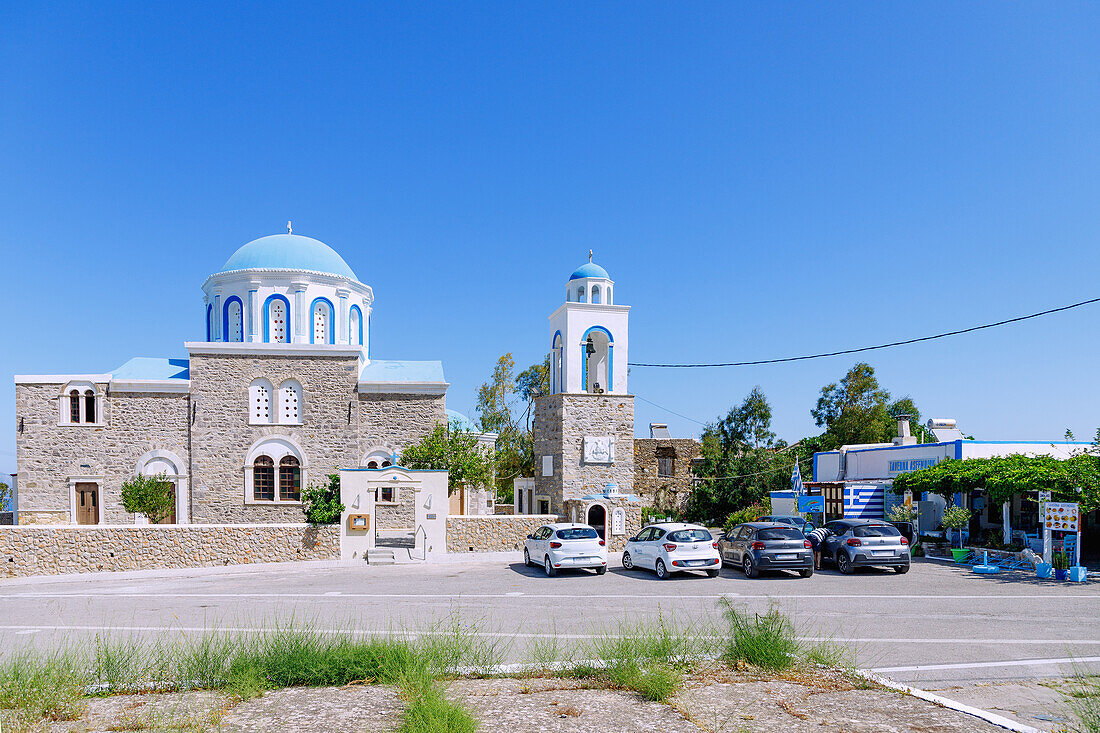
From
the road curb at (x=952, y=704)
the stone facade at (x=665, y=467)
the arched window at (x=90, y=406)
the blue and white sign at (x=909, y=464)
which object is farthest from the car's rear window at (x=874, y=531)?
the arched window at (x=90, y=406)

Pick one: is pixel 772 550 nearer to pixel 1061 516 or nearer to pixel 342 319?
pixel 1061 516

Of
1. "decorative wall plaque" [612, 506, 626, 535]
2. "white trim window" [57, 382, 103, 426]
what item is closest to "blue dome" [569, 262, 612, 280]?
"decorative wall plaque" [612, 506, 626, 535]

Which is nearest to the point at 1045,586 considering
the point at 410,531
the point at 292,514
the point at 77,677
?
the point at 77,677

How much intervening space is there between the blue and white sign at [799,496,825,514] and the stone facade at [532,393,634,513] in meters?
6.73

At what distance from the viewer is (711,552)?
17.5 meters

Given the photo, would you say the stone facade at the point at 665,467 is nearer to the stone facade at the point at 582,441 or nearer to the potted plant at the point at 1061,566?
the stone facade at the point at 582,441

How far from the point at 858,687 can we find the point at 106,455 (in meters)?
29.0

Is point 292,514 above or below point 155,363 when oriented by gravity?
below

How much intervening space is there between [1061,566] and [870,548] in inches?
168

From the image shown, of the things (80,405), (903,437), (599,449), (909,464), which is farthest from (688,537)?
(80,405)

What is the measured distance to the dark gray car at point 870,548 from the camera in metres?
18.0

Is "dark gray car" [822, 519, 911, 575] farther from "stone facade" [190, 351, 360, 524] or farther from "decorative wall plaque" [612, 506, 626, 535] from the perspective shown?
"stone facade" [190, 351, 360, 524]

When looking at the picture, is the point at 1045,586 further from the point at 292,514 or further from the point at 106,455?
the point at 106,455

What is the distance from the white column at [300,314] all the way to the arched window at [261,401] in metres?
3.78
